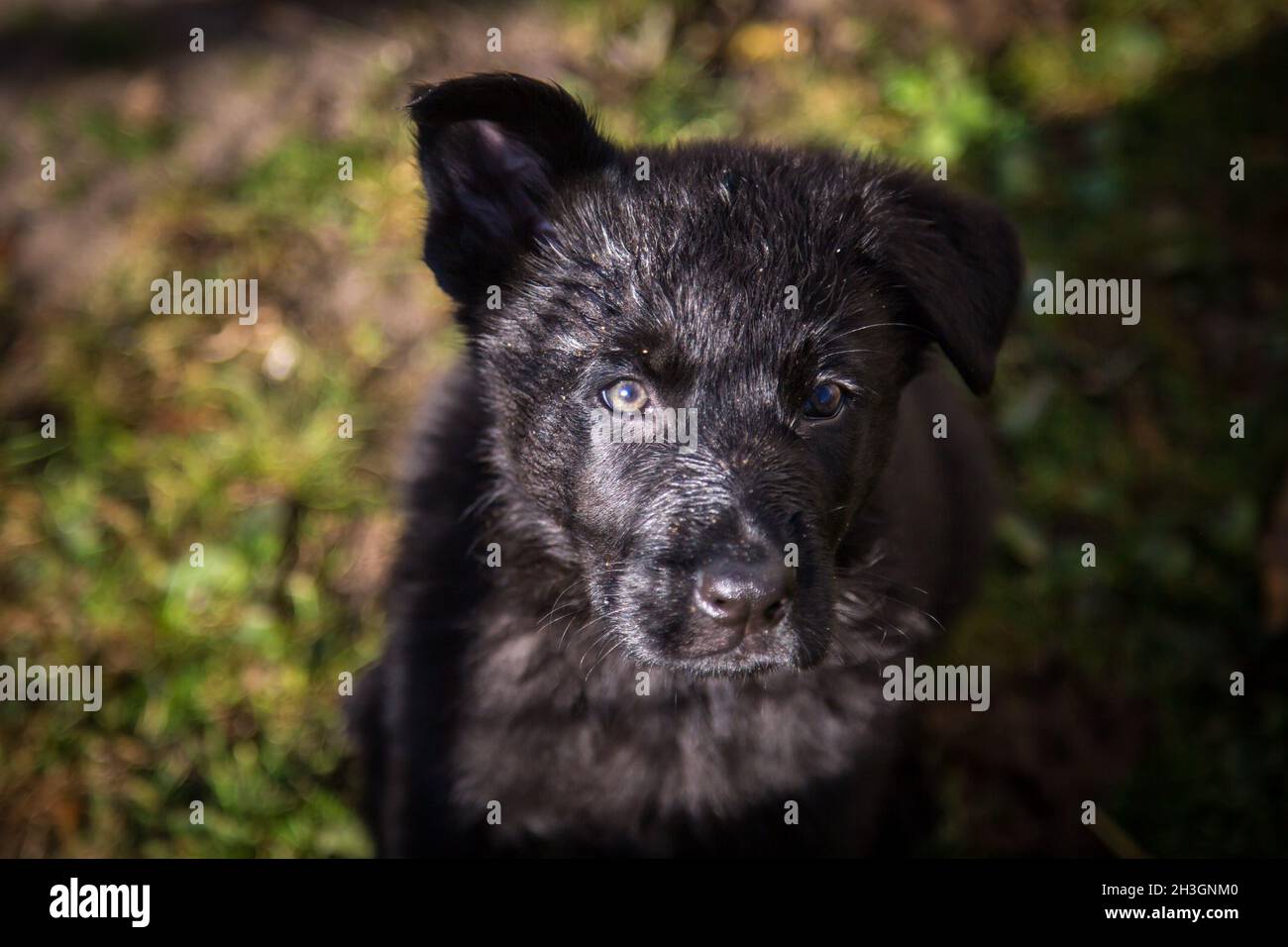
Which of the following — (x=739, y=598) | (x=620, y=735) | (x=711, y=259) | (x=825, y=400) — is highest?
(x=711, y=259)

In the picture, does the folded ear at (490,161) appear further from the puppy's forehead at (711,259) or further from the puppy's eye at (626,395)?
the puppy's eye at (626,395)

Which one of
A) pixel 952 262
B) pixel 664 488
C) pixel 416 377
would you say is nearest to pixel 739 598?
pixel 664 488

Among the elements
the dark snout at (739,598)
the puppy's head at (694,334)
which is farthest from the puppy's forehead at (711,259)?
the dark snout at (739,598)

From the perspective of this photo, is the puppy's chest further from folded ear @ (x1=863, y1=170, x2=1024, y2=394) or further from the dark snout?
folded ear @ (x1=863, y1=170, x2=1024, y2=394)

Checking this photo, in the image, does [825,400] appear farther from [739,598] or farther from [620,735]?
[620,735]

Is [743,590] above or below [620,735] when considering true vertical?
above
